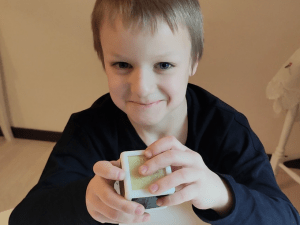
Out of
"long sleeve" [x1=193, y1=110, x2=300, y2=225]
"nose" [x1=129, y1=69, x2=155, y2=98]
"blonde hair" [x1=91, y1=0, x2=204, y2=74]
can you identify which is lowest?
"long sleeve" [x1=193, y1=110, x2=300, y2=225]

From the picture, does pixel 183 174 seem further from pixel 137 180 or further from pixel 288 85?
pixel 288 85

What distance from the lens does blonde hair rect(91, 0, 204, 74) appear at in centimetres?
59

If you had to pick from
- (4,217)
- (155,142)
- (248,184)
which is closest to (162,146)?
(155,142)

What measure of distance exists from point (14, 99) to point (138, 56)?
1.62m

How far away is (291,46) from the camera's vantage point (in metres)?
1.36

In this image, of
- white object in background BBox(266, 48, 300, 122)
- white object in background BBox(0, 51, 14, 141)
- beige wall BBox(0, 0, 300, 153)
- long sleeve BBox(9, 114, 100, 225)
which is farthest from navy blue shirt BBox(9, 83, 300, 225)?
white object in background BBox(0, 51, 14, 141)

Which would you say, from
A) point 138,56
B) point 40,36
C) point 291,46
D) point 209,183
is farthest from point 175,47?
point 40,36

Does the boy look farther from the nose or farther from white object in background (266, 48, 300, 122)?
white object in background (266, 48, 300, 122)

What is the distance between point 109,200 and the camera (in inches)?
19.3

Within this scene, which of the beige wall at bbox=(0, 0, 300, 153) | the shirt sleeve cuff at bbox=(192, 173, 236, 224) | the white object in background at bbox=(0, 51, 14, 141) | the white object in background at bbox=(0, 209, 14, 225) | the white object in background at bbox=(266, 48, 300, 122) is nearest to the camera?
Result: the shirt sleeve cuff at bbox=(192, 173, 236, 224)

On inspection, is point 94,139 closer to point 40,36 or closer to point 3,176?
point 40,36

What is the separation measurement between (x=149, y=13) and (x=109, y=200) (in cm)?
40

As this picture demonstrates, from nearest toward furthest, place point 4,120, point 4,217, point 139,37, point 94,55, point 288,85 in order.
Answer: point 139,37 → point 4,217 → point 288,85 → point 94,55 → point 4,120

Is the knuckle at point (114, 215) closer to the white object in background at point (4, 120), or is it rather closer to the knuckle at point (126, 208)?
the knuckle at point (126, 208)
